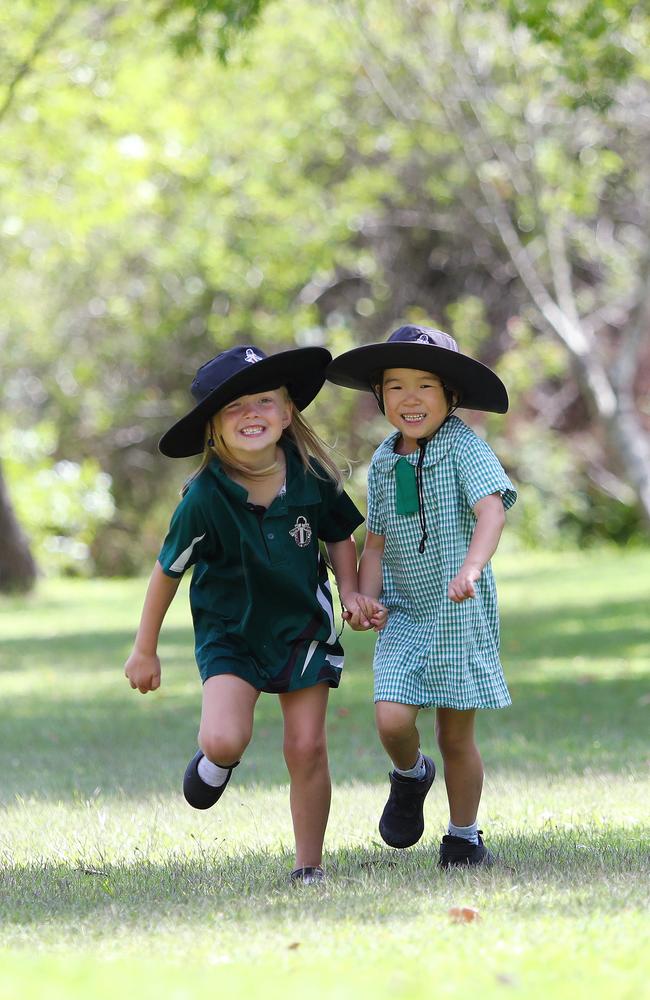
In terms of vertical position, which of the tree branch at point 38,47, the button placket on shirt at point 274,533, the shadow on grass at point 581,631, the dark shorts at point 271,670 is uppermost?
the tree branch at point 38,47

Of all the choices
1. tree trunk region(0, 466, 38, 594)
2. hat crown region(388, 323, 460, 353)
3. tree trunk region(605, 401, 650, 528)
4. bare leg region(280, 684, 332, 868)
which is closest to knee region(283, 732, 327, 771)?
bare leg region(280, 684, 332, 868)

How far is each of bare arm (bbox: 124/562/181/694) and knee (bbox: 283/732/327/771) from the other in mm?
490

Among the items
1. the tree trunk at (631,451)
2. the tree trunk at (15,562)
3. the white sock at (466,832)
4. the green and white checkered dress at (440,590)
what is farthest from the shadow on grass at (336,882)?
the tree trunk at (15,562)

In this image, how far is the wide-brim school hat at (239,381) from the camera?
4910mm

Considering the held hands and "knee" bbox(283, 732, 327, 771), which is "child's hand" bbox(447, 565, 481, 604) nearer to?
the held hands

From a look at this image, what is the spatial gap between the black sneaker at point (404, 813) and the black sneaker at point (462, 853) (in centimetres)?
10

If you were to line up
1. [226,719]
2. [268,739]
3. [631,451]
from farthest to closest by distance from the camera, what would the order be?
1. [631,451]
2. [268,739]
3. [226,719]

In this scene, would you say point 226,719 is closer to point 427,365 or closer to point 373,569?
point 373,569

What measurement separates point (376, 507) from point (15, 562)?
16141mm

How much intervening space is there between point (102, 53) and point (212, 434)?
13.1 meters

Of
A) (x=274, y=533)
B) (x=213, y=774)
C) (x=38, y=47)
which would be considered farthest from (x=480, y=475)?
(x=38, y=47)

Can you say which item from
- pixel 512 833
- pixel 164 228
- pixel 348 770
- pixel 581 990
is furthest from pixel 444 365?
pixel 164 228

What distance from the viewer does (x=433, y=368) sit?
494 centimetres

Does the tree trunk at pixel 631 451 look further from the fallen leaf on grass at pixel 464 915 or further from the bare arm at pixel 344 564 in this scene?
the fallen leaf on grass at pixel 464 915
